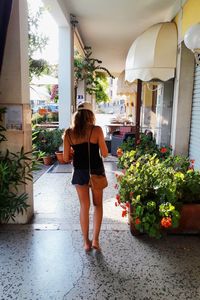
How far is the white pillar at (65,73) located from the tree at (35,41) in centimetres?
87

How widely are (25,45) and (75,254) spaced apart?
8.05ft

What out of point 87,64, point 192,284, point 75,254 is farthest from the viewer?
point 87,64

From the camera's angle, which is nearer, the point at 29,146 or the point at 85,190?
the point at 85,190

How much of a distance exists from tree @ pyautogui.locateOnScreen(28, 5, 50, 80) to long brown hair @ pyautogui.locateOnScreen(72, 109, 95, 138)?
366 cm

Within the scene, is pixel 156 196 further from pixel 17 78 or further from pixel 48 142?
pixel 48 142

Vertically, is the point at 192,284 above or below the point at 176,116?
below

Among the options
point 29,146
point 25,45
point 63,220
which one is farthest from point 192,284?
point 25,45

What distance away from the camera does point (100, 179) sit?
8.62ft

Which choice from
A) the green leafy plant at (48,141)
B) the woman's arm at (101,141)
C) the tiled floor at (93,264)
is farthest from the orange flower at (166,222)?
the green leafy plant at (48,141)

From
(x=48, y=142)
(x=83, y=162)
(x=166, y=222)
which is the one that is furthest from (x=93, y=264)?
(x=48, y=142)

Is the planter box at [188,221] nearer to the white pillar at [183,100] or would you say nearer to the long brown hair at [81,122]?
the long brown hair at [81,122]

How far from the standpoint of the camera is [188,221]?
294cm

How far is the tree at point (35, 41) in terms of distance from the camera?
5285 mm

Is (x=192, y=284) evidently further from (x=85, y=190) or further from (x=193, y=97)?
(x=193, y=97)
